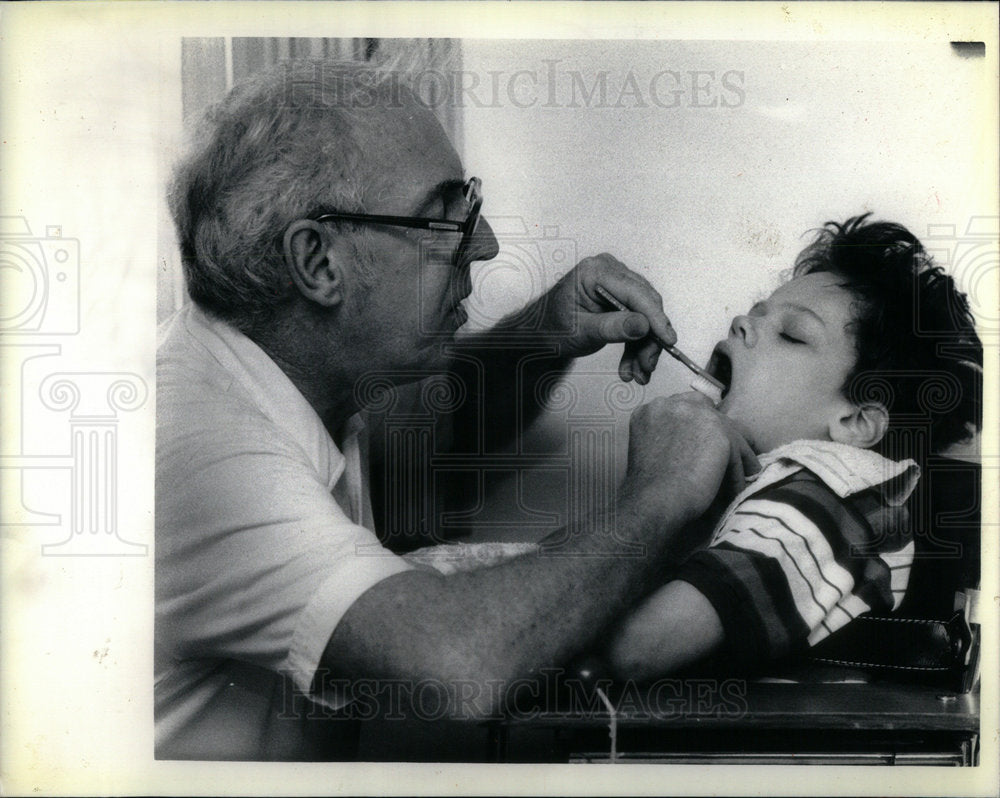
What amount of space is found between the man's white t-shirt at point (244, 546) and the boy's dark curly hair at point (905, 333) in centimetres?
86

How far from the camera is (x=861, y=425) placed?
1782 mm

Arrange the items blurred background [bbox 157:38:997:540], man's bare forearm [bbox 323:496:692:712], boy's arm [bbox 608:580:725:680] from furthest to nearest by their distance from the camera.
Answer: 1. blurred background [bbox 157:38:997:540]
2. boy's arm [bbox 608:580:725:680]
3. man's bare forearm [bbox 323:496:692:712]

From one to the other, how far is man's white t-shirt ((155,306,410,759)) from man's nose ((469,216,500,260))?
359 mm

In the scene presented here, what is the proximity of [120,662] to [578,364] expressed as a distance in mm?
948

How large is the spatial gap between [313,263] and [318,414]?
0.26m

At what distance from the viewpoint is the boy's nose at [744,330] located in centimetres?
180

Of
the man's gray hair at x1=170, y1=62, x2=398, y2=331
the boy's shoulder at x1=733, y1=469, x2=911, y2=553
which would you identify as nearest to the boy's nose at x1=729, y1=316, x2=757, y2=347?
the boy's shoulder at x1=733, y1=469, x2=911, y2=553

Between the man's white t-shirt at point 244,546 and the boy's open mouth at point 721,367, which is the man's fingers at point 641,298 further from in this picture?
the man's white t-shirt at point 244,546

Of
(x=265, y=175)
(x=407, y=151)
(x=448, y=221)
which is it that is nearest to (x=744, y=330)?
(x=448, y=221)

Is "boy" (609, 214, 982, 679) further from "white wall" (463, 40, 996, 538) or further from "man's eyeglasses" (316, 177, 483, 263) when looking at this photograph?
"man's eyeglasses" (316, 177, 483, 263)

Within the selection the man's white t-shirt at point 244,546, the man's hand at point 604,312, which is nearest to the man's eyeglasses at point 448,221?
the man's hand at point 604,312

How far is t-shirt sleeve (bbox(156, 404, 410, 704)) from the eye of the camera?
5.40 ft

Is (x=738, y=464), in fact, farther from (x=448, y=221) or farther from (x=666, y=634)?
(x=448, y=221)

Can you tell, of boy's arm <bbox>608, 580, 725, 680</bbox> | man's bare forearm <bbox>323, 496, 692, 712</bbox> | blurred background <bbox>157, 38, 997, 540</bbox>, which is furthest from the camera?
blurred background <bbox>157, 38, 997, 540</bbox>
